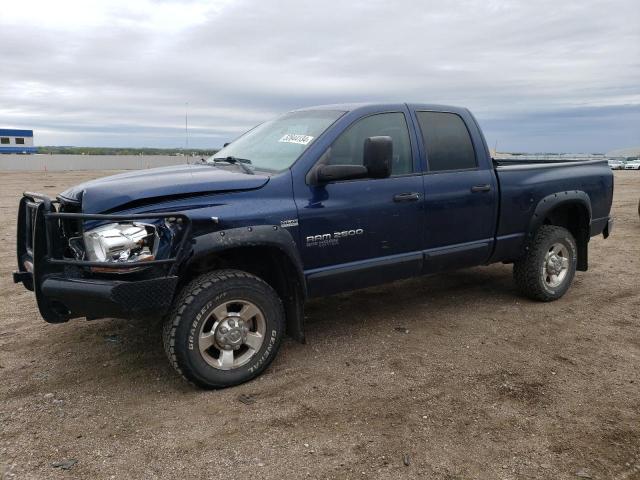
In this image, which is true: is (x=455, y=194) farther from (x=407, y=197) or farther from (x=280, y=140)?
(x=280, y=140)

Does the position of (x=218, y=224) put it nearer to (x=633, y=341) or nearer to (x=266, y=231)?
(x=266, y=231)

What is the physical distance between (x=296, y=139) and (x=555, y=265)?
10.2ft

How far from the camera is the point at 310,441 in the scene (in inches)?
121

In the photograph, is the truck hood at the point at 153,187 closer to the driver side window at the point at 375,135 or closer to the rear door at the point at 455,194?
the driver side window at the point at 375,135

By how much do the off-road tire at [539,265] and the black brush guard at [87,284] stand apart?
3578mm

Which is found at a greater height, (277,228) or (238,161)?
(238,161)

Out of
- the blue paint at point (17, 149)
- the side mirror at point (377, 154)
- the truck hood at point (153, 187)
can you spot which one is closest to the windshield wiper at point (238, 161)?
the truck hood at point (153, 187)

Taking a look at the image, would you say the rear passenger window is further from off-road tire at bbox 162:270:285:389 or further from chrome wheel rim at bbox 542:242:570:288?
off-road tire at bbox 162:270:285:389

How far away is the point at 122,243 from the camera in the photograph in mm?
3350

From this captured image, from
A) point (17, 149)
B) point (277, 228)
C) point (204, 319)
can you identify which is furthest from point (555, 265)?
point (17, 149)

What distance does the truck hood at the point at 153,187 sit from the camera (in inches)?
137

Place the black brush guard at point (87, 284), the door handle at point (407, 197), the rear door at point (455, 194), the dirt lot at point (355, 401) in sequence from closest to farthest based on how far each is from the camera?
the dirt lot at point (355, 401), the black brush guard at point (87, 284), the door handle at point (407, 197), the rear door at point (455, 194)

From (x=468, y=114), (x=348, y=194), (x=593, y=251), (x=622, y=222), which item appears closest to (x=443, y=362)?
(x=348, y=194)

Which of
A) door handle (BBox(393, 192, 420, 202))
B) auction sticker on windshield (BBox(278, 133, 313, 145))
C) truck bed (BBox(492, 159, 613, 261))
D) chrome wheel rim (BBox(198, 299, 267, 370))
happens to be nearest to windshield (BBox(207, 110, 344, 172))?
auction sticker on windshield (BBox(278, 133, 313, 145))
